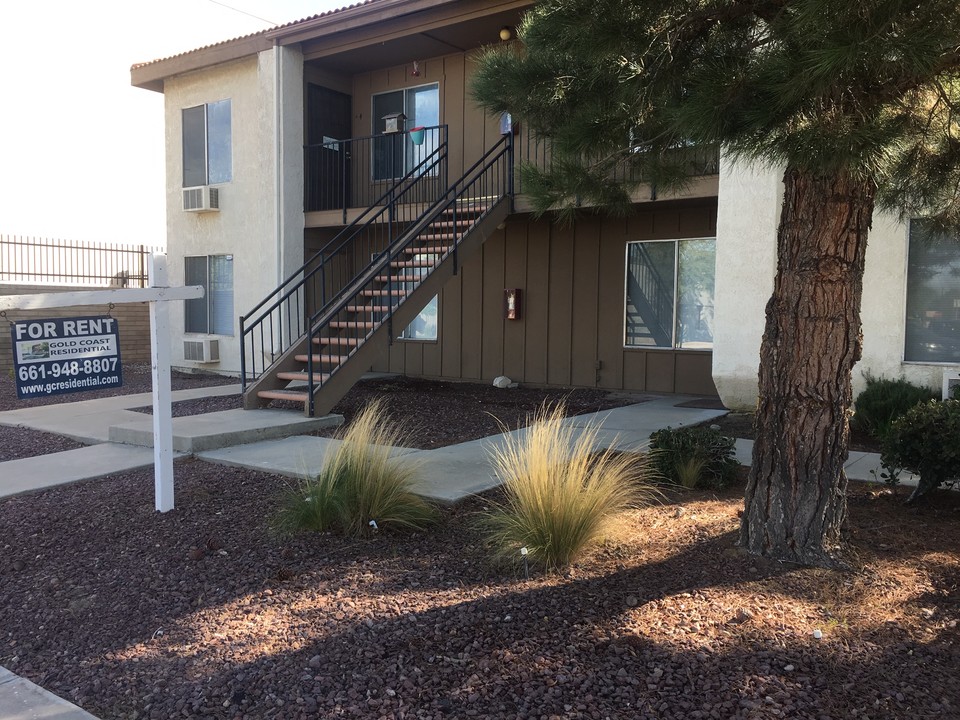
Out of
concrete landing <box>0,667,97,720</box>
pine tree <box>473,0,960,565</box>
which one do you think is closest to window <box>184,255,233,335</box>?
pine tree <box>473,0,960,565</box>

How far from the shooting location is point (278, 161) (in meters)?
13.2

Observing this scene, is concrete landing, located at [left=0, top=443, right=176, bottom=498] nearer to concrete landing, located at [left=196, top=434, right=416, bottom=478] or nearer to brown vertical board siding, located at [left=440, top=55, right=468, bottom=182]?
concrete landing, located at [left=196, top=434, right=416, bottom=478]

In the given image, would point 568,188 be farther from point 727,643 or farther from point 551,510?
point 727,643

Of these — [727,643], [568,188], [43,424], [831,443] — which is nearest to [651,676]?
[727,643]

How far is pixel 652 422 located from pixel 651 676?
19.4 feet

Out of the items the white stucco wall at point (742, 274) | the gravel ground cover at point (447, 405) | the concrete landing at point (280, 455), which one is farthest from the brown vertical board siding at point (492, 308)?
the concrete landing at point (280, 455)

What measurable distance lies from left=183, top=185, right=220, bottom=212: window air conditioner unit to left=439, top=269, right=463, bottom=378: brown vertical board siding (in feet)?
14.4

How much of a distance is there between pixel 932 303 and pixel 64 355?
26.3 ft

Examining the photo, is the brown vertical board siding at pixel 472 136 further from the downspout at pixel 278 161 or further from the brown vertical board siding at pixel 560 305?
the downspout at pixel 278 161

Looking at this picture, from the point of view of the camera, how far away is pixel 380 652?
3.22m

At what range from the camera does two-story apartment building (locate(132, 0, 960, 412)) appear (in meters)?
8.93

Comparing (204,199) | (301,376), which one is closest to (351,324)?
(301,376)

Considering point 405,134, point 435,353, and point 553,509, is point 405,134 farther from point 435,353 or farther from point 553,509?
point 553,509

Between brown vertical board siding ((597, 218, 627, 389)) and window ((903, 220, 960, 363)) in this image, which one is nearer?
window ((903, 220, 960, 363))
